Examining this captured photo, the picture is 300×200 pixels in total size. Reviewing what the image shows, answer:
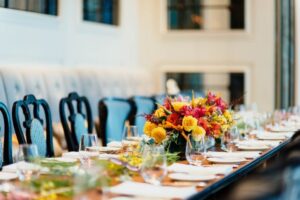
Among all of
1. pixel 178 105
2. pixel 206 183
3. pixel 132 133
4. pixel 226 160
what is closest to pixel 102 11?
pixel 132 133

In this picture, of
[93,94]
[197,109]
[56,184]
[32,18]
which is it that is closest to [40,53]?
[32,18]

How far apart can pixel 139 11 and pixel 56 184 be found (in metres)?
7.43

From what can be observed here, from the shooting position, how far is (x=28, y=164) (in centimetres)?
273

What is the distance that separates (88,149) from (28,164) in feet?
2.41

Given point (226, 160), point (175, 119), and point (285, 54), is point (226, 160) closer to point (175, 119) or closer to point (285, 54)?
point (175, 119)

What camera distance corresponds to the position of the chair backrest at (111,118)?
5461mm

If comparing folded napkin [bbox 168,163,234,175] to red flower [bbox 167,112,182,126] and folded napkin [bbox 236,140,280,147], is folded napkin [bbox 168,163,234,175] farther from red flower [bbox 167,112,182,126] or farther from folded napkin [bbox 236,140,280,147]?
folded napkin [bbox 236,140,280,147]

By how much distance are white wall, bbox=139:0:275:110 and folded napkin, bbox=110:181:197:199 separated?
700 centimetres

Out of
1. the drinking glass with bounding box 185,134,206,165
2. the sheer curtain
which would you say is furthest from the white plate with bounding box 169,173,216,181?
the sheer curtain

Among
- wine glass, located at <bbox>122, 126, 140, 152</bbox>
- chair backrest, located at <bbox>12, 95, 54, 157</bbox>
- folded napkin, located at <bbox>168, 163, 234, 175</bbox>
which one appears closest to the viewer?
folded napkin, located at <bbox>168, 163, 234, 175</bbox>

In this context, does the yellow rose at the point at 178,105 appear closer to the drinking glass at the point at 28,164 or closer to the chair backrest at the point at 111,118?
the drinking glass at the point at 28,164

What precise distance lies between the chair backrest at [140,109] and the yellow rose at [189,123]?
6.19 ft

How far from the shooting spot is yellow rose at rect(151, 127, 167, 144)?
12.7ft

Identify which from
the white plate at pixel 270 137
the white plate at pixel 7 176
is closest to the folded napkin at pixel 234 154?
the white plate at pixel 270 137
